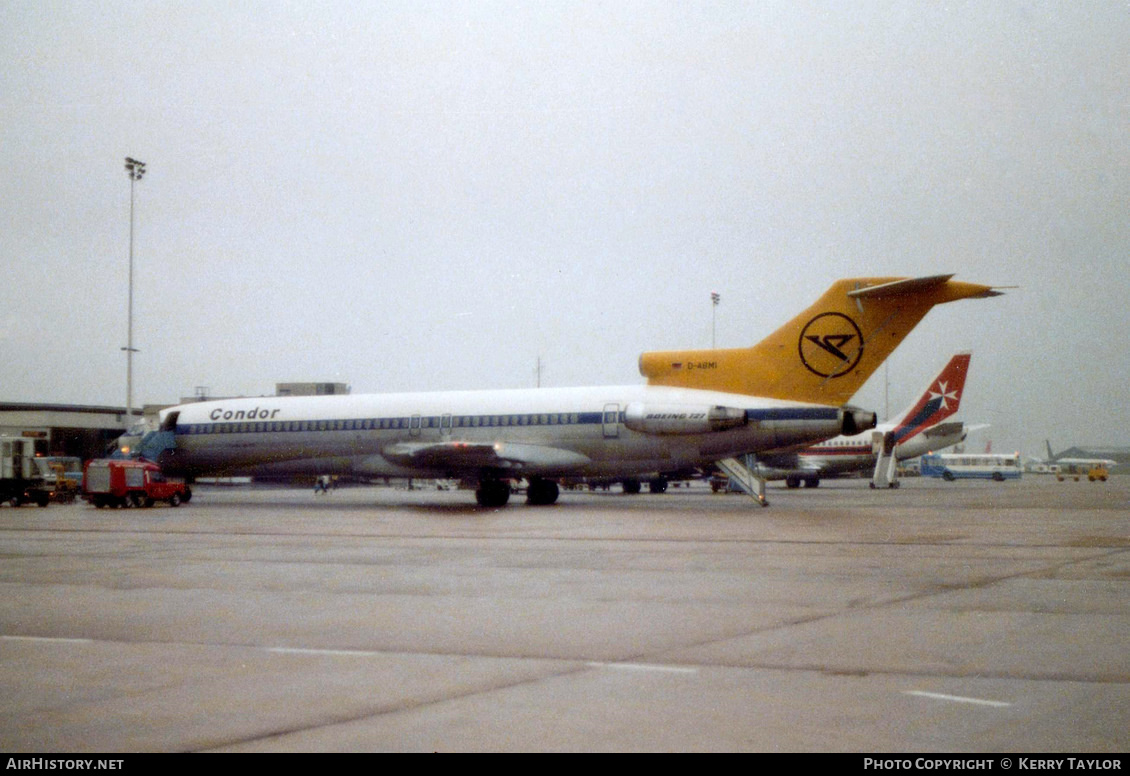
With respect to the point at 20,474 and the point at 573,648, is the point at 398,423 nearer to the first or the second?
the point at 20,474

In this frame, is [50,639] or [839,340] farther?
[839,340]

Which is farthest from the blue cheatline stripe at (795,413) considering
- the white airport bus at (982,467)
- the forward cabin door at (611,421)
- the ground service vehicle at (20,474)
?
the white airport bus at (982,467)

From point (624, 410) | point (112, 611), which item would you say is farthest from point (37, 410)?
point (112, 611)

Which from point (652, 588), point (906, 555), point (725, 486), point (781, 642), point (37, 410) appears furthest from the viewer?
point (37, 410)

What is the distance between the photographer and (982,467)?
77.9 metres

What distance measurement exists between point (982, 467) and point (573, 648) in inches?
3090

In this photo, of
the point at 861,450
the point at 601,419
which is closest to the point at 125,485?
the point at 601,419

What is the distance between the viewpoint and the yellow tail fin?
24.6 meters

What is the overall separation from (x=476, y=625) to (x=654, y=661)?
6.75 feet

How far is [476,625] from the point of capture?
7.97 meters

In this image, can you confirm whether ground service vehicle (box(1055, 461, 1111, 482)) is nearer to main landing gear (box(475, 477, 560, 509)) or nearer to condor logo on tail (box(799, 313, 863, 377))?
main landing gear (box(475, 477, 560, 509))

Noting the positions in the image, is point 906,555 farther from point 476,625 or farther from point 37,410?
point 37,410

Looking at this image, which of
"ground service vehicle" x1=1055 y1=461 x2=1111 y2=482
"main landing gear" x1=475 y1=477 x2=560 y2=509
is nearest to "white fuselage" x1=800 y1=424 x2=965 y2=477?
"main landing gear" x1=475 y1=477 x2=560 y2=509

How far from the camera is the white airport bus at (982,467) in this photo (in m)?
Answer: 76.9
